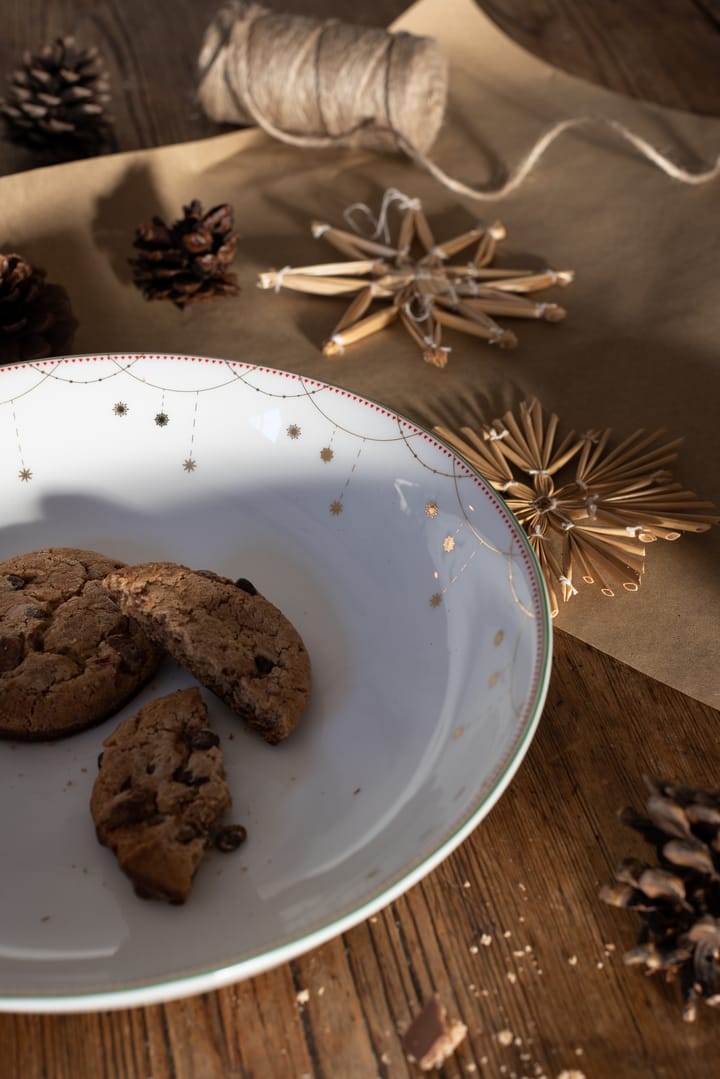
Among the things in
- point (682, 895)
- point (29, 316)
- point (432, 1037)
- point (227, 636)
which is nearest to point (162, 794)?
point (227, 636)

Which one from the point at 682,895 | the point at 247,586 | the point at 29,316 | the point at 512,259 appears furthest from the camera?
the point at 512,259

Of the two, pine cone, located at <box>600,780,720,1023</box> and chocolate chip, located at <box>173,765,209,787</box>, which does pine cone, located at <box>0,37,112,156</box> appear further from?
pine cone, located at <box>600,780,720,1023</box>

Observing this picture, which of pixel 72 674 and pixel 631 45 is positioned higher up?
pixel 631 45

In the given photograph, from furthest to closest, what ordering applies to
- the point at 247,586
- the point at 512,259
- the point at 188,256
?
the point at 512,259 → the point at 188,256 → the point at 247,586

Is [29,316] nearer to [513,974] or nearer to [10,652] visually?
[10,652]

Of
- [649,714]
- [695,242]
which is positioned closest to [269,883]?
[649,714]

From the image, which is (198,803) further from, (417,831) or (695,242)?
(695,242)

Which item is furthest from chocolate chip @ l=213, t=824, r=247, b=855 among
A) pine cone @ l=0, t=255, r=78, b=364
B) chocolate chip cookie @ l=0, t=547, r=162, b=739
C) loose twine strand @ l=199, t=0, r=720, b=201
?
loose twine strand @ l=199, t=0, r=720, b=201
